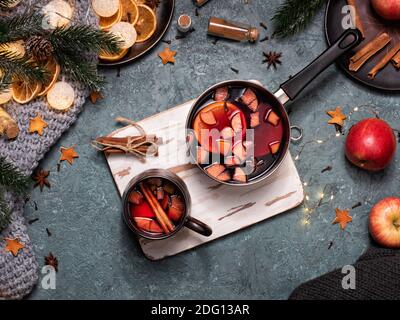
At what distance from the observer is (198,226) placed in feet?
4.65

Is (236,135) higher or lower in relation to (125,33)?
lower

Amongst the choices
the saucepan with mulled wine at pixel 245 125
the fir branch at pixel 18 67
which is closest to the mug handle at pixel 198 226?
the saucepan with mulled wine at pixel 245 125

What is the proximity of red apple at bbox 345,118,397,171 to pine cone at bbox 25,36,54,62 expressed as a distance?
0.76 metres

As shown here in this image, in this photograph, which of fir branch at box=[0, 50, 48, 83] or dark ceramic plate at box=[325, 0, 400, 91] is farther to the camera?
dark ceramic plate at box=[325, 0, 400, 91]

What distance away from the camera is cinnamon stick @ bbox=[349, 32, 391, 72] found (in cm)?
152

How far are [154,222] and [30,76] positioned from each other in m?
0.45

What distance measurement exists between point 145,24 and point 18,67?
35 cm

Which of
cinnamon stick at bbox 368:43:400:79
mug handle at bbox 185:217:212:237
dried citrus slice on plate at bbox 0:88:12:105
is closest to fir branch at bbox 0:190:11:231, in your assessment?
dried citrus slice on plate at bbox 0:88:12:105

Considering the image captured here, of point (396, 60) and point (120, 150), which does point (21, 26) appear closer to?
point (120, 150)

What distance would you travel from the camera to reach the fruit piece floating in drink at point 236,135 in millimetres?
1465

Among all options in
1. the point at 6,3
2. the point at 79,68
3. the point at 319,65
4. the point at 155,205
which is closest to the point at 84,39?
the point at 79,68

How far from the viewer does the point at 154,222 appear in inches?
57.4

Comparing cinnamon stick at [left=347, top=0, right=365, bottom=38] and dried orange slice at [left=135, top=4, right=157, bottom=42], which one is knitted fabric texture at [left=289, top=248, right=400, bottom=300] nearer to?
cinnamon stick at [left=347, top=0, right=365, bottom=38]

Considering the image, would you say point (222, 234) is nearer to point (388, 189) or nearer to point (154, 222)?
point (154, 222)
